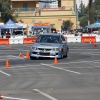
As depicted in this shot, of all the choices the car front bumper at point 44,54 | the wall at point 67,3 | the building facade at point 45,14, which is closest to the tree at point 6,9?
the building facade at point 45,14

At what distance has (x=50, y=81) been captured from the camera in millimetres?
19594

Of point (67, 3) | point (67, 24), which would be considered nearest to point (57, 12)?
point (67, 24)

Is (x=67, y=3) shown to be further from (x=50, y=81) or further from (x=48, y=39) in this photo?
(x=50, y=81)

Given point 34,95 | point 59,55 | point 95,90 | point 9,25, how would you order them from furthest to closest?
point 9,25, point 59,55, point 95,90, point 34,95

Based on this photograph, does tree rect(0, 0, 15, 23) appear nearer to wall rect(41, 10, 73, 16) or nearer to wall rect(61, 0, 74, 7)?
wall rect(41, 10, 73, 16)

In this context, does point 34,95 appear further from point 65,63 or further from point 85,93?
point 65,63

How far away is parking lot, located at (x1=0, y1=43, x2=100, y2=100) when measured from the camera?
15586mm

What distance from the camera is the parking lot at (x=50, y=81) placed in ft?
51.1

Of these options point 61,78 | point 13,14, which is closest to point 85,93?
point 61,78

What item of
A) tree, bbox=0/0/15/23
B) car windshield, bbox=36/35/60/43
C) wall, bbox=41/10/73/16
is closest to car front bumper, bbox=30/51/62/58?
car windshield, bbox=36/35/60/43

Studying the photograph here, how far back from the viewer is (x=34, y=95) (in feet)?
51.0

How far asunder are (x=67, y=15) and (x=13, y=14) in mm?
8902

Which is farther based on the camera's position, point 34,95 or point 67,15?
point 67,15

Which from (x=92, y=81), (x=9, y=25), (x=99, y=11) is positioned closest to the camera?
(x=92, y=81)
